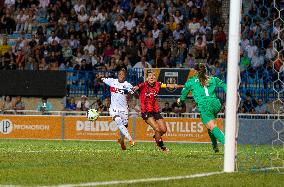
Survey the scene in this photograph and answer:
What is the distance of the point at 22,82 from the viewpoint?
109ft

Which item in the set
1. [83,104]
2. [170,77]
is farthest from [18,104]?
[170,77]

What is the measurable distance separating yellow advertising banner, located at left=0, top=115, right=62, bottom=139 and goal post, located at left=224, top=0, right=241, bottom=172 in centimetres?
1869

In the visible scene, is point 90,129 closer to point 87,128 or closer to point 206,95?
point 87,128

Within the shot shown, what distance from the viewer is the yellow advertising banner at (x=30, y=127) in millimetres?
30750

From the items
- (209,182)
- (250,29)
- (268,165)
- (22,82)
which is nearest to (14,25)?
(22,82)

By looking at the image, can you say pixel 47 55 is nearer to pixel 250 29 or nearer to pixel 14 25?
pixel 14 25

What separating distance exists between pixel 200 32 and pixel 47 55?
6374mm

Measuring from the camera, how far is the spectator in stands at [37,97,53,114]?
3134 cm

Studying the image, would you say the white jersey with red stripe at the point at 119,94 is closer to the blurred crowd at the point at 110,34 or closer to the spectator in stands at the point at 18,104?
the blurred crowd at the point at 110,34

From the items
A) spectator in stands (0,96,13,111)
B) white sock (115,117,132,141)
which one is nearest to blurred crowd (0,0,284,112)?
spectator in stands (0,96,13,111)

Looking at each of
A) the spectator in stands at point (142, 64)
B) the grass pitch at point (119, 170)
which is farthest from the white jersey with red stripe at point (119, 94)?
the spectator in stands at point (142, 64)

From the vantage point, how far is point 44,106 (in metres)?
31.8

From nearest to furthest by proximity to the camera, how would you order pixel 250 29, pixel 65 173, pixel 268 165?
pixel 65 173
pixel 268 165
pixel 250 29

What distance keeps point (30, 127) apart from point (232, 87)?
19.2 meters
